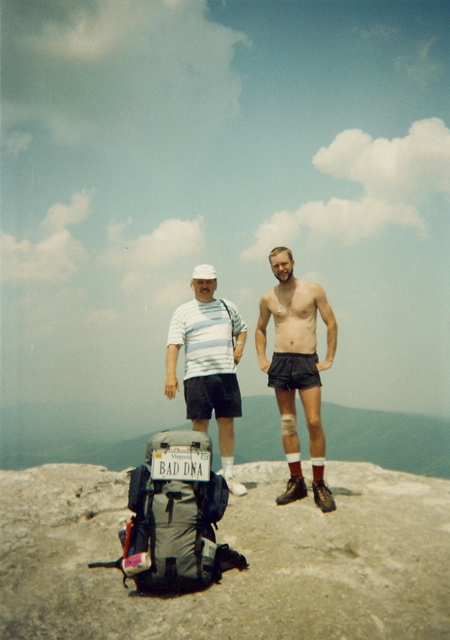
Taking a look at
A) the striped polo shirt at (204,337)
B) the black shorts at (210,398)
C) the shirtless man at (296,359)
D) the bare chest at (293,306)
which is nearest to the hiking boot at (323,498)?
the shirtless man at (296,359)

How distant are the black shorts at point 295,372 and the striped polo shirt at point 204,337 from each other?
1.97ft

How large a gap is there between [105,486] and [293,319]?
12.7ft

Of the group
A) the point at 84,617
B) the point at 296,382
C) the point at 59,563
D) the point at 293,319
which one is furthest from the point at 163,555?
the point at 293,319

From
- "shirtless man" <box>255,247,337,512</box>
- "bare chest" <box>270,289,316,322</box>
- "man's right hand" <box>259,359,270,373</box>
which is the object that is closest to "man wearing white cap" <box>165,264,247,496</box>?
"man's right hand" <box>259,359,270,373</box>

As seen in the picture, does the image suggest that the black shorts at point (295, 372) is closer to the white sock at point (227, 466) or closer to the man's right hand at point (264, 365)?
the man's right hand at point (264, 365)

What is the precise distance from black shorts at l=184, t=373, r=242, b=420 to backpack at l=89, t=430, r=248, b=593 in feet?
5.46

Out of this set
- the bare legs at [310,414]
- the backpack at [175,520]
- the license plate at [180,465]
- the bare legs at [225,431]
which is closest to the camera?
the backpack at [175,520]

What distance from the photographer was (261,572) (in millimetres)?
3762

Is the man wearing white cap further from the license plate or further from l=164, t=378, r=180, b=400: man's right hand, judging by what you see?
the license plate

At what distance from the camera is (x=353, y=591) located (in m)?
3.31

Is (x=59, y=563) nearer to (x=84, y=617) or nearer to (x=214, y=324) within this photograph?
(x=84, y=617)

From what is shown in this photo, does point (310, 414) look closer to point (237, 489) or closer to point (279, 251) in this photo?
point (237, 489)

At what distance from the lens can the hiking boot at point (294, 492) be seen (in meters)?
5.44

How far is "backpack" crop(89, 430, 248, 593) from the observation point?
11.1ft
